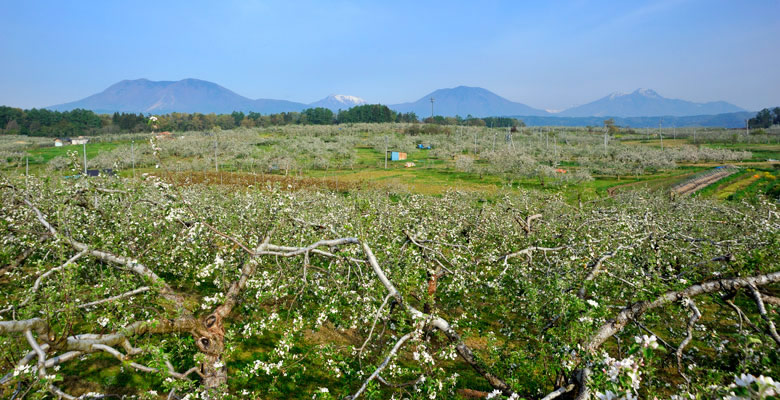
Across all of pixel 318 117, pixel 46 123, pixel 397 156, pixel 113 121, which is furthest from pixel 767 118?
pixel 46 123

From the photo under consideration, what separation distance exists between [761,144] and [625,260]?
131688mm

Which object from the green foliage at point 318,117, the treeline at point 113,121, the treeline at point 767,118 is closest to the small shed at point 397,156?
the treeline at point 113,121

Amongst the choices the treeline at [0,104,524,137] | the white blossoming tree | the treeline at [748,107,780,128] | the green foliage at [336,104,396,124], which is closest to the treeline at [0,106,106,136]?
the treeline at [0,104,524,137]

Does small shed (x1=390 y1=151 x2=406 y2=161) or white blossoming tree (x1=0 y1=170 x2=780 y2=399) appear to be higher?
small shed (x1=390 y1=151 x2=406 y2=161)

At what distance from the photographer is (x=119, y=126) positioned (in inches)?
5468

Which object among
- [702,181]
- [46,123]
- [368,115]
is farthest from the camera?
[368,115]

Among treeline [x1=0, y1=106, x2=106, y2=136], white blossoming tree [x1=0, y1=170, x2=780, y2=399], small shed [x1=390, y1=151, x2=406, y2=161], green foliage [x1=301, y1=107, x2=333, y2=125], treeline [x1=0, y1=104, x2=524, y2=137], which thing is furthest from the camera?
green foliage [x1=301, y1=107, x2=333, y2=125]

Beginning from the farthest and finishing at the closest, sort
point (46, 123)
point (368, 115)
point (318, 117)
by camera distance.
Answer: point (318, 117), point (368, 115), point (46, 123)

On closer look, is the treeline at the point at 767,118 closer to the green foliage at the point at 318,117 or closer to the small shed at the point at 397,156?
the small shed at the point at 397,156

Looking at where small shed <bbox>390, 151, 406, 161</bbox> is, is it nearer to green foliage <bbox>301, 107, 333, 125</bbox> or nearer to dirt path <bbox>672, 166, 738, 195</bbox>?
dirt path <bbox>672, 166, 738, 195</bbox>

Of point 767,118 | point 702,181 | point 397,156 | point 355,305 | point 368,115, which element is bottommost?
point 702,181

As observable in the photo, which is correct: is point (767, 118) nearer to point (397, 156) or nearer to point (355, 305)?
point (397, 156)

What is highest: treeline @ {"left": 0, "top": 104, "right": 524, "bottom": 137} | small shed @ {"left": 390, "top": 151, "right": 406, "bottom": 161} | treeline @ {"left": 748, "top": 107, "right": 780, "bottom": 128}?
treeline @ {"left": 0, "top": 104, "right": 524, "bottom": 137}

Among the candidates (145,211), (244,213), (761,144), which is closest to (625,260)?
(244,213)
